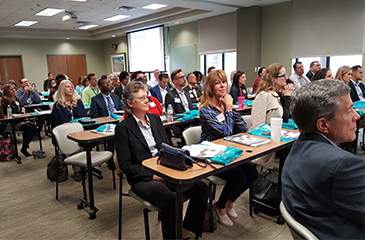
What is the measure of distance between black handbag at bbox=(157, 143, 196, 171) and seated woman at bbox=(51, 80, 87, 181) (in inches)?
96.9

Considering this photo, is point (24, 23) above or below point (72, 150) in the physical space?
above

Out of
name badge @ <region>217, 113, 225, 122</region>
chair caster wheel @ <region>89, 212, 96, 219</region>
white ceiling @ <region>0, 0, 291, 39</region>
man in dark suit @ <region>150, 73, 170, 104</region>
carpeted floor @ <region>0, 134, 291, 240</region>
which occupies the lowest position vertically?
carpeted floor @ <region>0, 134, 291, 240</region>

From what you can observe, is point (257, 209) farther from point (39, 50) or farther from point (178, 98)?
point (39, 50)

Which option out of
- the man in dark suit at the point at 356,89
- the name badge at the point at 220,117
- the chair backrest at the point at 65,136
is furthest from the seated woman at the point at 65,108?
the man in dark suit at the point at 356,89

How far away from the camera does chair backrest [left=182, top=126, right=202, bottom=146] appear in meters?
2.64

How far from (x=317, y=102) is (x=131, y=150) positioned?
1.46 meters

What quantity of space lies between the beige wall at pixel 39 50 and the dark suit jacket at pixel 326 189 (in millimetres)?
14610

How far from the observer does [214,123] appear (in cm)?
261

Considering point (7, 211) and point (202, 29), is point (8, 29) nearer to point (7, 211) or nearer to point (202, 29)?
point (202, 29)

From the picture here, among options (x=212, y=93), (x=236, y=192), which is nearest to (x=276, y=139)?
(x=236, y=192)

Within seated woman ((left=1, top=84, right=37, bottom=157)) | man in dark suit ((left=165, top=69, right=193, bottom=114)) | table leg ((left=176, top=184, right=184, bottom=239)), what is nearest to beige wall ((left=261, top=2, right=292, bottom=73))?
man in dark suit ((left=165, top=69, right=193, bottom=114))

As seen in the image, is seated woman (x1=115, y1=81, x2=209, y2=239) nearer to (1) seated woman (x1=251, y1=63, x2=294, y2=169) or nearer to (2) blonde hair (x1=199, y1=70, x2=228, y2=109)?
(2) blonde hair (x1=199, y1=70, x2=228, y2=109)

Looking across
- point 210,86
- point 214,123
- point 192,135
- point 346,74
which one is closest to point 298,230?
point 214,123

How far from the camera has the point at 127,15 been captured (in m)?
10.2
